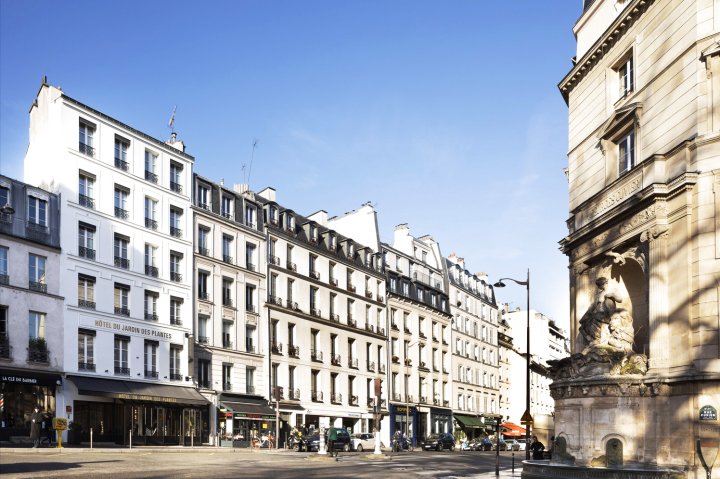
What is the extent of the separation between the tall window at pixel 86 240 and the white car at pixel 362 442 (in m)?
18.8

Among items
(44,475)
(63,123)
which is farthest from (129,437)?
(44,475)

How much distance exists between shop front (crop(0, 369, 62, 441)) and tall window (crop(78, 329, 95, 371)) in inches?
79.2

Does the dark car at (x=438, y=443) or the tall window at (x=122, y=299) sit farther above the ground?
the tall window at (x=122, y=299)

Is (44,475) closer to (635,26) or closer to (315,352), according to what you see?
(635,26)

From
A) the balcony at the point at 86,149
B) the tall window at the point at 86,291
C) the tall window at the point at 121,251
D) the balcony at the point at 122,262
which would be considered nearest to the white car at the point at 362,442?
the balcony at the point at 122,262

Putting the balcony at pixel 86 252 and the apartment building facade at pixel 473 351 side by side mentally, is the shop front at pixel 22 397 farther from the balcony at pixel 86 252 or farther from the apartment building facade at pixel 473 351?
the apartment building facade at pixel 473 351

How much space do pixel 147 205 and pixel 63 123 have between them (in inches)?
303

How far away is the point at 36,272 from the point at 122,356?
7.42m

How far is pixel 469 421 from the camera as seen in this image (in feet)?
280

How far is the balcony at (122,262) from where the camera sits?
155ft

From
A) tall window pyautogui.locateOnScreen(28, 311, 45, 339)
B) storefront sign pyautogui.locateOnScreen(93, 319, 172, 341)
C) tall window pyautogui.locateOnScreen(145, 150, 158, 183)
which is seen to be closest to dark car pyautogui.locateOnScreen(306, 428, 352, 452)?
storefront sign pyautogui.locateOnScreen(93, 319, 172, 341)

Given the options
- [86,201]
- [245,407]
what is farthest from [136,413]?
[86,201]

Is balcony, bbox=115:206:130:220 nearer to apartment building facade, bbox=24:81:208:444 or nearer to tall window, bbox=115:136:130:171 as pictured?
apartment building facade, bbox=24:81:208:444

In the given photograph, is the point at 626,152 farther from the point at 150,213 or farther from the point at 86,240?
the point at 150,213
